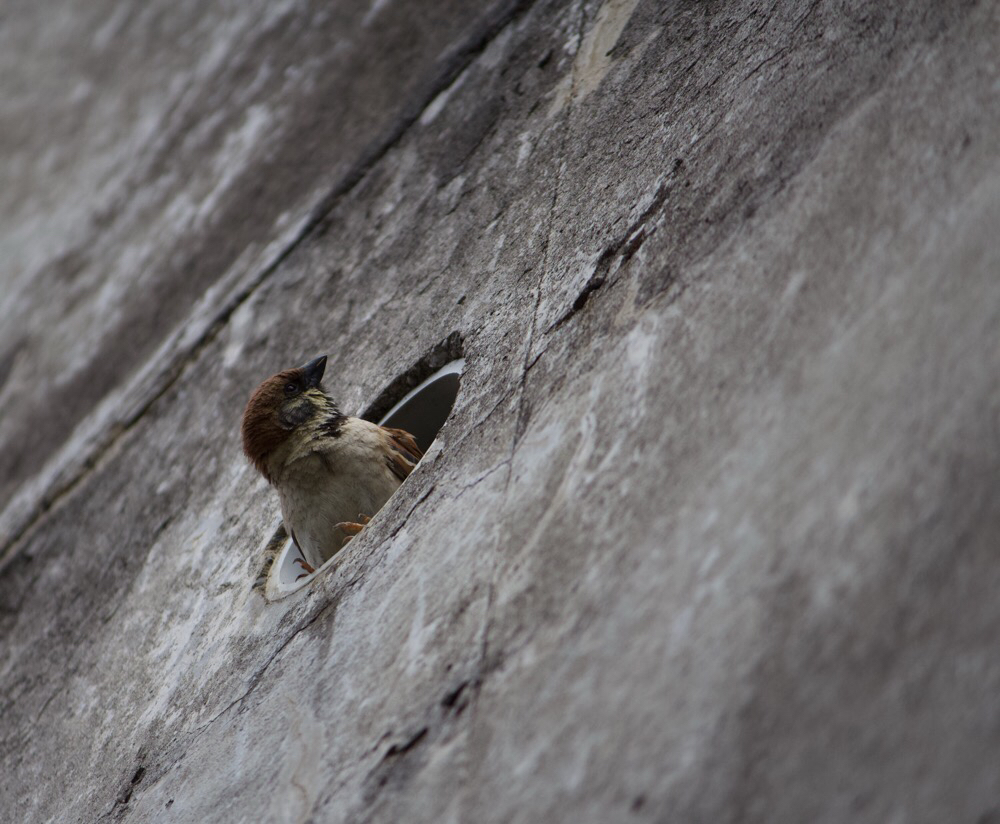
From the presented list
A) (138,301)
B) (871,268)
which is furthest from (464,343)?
(138,301)

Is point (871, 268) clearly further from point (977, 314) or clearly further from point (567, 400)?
point (567, 400)

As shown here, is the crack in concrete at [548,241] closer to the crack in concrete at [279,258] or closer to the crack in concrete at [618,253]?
the crack in concrete at [618,253]

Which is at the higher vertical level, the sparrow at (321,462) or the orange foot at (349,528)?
the sparrow at (321,462)

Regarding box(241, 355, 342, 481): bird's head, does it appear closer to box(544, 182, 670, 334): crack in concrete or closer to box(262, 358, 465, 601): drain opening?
box(262, 358, 465, 601): drain opening

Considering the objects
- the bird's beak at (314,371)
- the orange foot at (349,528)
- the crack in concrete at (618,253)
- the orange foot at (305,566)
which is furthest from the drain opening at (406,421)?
the crack in concrete at (618,253)

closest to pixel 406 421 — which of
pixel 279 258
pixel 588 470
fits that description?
pixel 279 258

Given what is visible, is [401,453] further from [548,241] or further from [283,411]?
[548,241]
